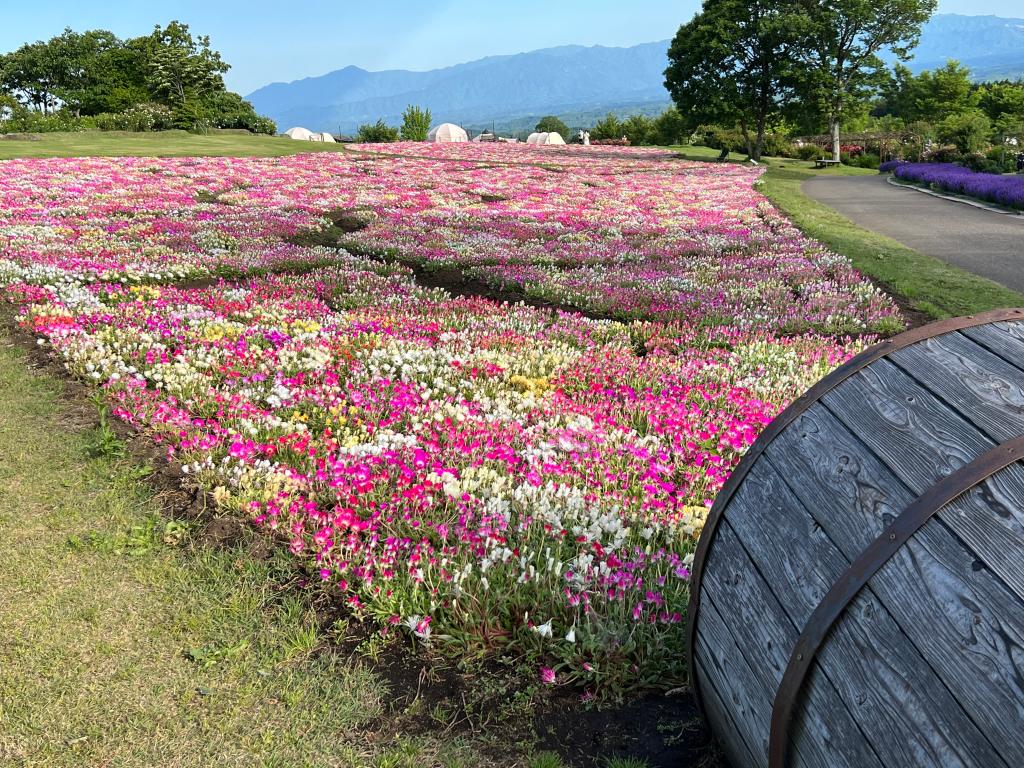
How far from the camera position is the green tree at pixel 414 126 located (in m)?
78.4

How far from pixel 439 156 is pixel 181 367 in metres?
46.4

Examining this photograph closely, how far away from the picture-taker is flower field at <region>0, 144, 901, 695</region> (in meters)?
4.17

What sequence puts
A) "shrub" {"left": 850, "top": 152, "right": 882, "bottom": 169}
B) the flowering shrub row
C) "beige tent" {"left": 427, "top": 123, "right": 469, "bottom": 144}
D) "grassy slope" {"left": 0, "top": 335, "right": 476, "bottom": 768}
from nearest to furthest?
"grassy slope" {"left": 0, "top": 335, "right": 476, "bottom": 768} → the flowering shrub row → "shrub" {"left": 850, "top": 152, "right": 882, "bottom": 169} → "beige tent" {"left": 427, "top": 123, "right": 469, "bottom": 144}

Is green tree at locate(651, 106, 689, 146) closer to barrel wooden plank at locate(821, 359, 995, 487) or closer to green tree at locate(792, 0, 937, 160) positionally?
green tree at locate(792, 0, 937, 160)

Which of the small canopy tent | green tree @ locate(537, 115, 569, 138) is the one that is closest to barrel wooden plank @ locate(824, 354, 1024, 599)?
the small canopy tent

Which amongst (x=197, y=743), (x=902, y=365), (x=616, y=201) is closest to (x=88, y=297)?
(x=197, y=743)

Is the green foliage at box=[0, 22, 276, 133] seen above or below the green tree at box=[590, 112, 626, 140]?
above

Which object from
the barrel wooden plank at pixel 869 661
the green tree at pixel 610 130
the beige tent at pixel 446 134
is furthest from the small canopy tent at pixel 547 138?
the barrel wooden plank at pixel 869 661

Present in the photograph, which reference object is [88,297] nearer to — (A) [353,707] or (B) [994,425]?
(A) [353,707]

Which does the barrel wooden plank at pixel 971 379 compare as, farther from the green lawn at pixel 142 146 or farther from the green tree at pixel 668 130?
the green tree at pixel 668 130

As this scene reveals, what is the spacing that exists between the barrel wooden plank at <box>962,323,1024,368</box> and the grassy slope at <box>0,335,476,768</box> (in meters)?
2.85

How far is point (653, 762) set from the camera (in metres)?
3.35

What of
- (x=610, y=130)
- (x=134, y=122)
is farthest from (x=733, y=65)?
(x=134, y=122)

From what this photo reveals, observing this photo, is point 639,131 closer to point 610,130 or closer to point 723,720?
point 610,130
